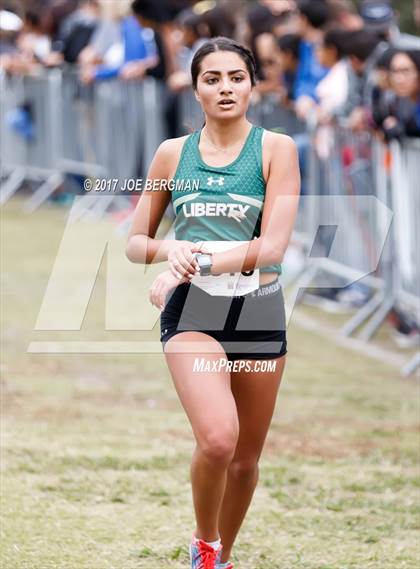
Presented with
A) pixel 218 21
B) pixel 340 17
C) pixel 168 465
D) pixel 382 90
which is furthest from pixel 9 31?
pixel 168 465

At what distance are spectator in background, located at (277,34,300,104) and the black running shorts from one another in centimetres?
736

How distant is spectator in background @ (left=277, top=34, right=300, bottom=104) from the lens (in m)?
12.1

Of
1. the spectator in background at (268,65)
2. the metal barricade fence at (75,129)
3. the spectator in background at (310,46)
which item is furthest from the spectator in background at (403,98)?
the metal barricade fence at (75,129)

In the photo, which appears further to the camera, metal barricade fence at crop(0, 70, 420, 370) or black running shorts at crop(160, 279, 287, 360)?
metal barricade fence at crop(0, 70, 420, 370)

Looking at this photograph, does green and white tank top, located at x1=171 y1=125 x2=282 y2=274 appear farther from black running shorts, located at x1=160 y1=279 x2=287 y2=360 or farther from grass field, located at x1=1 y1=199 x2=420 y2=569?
grass field, located at x1=1 y1=199 x2=420 y2=569

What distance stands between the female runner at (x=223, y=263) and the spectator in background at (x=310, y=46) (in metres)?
6.75

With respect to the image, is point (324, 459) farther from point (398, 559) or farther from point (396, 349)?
point (396, 349)

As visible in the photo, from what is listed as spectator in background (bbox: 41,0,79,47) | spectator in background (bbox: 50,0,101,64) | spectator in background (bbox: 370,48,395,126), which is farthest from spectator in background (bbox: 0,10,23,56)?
spectator in background (bbox: 370,48,395,126)

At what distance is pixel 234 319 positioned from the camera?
4832 mm

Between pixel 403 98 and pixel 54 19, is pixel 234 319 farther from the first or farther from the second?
pixel 54 19

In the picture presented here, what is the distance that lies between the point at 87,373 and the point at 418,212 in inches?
103

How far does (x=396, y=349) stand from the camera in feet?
32.6

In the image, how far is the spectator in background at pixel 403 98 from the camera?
9320mm

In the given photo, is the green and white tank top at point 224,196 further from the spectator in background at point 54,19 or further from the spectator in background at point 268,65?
the spectator in background at point 54,19
